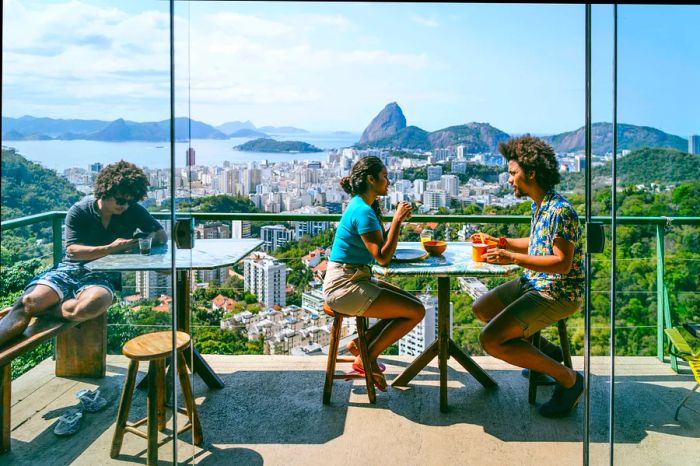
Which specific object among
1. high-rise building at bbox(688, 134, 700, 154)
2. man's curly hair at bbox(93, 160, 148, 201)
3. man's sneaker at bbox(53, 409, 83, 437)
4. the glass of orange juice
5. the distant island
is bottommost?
man's sneaker at bbox(53, 409, 83, 437)

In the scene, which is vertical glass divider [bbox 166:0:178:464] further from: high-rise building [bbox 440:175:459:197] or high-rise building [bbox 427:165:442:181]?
high-rise building [bbox 427:165:442:181]

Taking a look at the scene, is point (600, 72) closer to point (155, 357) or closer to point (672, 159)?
point (672, 159)

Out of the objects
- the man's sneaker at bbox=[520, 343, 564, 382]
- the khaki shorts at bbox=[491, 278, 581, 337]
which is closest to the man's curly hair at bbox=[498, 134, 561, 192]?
the khaki shorts at bbox=[491, 278, 581, 337]

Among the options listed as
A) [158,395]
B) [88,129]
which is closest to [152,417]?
[158,395]

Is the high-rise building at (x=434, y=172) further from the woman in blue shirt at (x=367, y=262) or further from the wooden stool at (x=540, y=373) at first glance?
the wooden stool at (x=540, y=373)

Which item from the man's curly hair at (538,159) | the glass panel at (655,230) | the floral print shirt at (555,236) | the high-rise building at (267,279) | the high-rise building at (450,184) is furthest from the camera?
Answer: the high-rise building at (450,184)

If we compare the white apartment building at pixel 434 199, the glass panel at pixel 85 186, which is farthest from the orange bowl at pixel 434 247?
the glass panel at pixel 85 186
